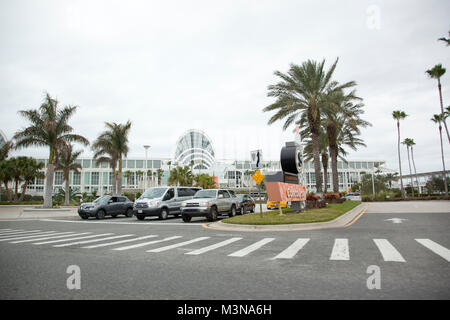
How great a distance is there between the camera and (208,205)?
17.2 m

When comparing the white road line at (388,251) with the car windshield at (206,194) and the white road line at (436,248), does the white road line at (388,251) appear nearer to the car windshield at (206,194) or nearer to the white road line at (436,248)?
the white road line at (436,248)

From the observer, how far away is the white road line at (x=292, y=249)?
706 cm

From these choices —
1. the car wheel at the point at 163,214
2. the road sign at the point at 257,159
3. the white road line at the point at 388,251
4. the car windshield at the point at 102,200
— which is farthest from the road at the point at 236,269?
the car windshield at the point at 102,200

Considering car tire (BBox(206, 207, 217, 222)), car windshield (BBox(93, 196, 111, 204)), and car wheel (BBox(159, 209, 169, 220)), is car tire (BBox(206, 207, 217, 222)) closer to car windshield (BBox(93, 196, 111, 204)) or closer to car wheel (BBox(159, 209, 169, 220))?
car wheel (BBox(159, 209, 169, 220))

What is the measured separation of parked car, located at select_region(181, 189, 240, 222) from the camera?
17156mm

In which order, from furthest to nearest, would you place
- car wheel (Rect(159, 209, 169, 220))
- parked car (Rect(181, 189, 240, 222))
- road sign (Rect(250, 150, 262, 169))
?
car wheel (Rect(159, 209, 169, 220)) → parked car (Rect(181, 189, 240, 222)) → road sign (Rect(250, 150, 262, 169))

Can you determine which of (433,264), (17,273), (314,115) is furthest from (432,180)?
(17,273)

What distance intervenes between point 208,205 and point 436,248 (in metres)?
11.2

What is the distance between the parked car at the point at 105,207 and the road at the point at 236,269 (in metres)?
13.3

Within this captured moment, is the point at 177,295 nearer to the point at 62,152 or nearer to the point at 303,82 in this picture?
the point at 303,82

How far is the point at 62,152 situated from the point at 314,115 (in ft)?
72.4

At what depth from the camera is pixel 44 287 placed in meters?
4.76

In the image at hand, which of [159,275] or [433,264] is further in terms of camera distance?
[433,264]

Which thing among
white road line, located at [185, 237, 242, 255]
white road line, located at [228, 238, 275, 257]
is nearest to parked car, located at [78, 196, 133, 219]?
white road line, located at [185, 237, 242, 255]
